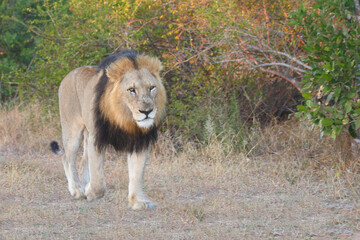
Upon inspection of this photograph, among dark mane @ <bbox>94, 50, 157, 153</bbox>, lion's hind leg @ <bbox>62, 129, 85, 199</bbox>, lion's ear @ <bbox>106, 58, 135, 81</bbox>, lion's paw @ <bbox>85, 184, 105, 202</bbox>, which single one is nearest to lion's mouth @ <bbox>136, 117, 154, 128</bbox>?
dark mane @ <bbox>94, 50, 157, 153</bbox>

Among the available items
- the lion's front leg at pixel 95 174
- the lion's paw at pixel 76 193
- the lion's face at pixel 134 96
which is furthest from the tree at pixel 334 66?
the lion's paw at pixel 76 193

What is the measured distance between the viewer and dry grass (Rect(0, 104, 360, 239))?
4.19 m

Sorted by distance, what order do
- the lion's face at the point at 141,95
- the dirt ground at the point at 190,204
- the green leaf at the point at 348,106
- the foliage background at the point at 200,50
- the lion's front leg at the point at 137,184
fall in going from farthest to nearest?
1. the foliage background at the point at 200,50
2. the lion's front leg at the point at 137,184
3. the green leaf at the point at 348,106
4. the lion's face at the point at 141,95
5. the dirt ground at the point at 190,204

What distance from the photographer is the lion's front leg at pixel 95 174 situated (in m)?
4.89

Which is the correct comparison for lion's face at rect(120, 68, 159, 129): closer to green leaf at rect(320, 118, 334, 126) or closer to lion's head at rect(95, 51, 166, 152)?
lion's head at rect(95, 51, 166, 152)

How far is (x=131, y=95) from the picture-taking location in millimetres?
4566

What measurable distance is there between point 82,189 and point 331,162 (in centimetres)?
253

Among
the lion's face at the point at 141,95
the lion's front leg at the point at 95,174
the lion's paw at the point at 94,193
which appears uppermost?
the lion's face at the point at 141,95

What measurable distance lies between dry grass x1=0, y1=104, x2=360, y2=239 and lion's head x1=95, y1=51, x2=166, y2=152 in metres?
0.70

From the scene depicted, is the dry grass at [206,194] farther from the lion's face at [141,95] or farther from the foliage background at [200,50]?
the lion's face at [141,95]

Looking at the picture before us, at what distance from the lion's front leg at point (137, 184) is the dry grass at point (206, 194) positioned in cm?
9

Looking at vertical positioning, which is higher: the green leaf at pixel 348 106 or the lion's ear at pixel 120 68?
the lion's ear at pixel 120 68

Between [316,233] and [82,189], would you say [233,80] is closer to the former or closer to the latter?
[82,189]

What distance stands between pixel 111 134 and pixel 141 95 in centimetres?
54
